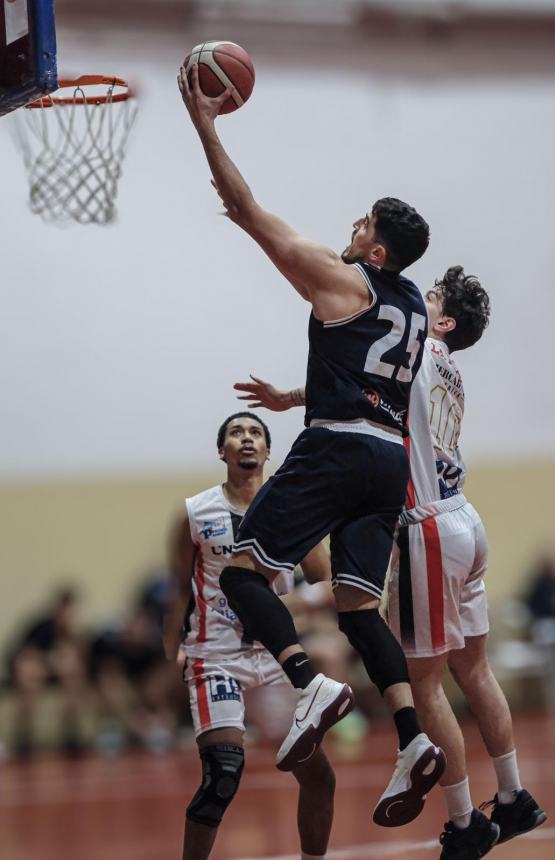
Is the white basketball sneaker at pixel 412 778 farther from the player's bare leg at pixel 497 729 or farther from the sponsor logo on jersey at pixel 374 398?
the sponsor logo on jersey at pixel 374 398

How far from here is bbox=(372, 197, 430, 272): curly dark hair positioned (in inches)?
226

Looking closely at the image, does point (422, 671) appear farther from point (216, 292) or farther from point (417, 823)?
point (216, 292)

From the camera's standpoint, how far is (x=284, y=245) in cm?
547

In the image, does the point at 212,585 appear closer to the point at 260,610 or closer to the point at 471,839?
the point at 260,610

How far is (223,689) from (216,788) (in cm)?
50

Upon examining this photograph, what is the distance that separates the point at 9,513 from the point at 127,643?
203cm

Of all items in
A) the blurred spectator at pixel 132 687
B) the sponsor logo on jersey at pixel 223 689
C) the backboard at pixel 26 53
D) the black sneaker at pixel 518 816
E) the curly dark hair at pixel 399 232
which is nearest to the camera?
the curly dark hair at pixel 399 232

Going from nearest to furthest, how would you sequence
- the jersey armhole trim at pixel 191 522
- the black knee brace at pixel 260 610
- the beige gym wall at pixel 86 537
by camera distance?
the black knee brace at pixel 260 610 → the jersey armhole trim at pixel 191 522 → the beige gym wall at pixel 86 537

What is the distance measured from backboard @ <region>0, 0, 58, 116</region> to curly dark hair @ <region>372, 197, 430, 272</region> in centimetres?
160

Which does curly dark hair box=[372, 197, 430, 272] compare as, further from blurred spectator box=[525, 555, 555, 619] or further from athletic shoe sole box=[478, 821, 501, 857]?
blurred spectator box=[525, 555, 555, 619]

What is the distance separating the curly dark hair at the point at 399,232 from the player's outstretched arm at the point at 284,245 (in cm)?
25

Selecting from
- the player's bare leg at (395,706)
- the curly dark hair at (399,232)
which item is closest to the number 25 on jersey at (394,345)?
the curly dark hair at (399,232)

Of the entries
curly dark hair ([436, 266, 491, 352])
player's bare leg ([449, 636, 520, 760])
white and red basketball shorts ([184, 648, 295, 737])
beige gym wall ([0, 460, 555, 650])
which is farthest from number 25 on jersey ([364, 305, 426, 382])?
beige gym wall ([0, 460, 555, 650])

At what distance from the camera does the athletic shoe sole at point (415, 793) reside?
5145 mm
